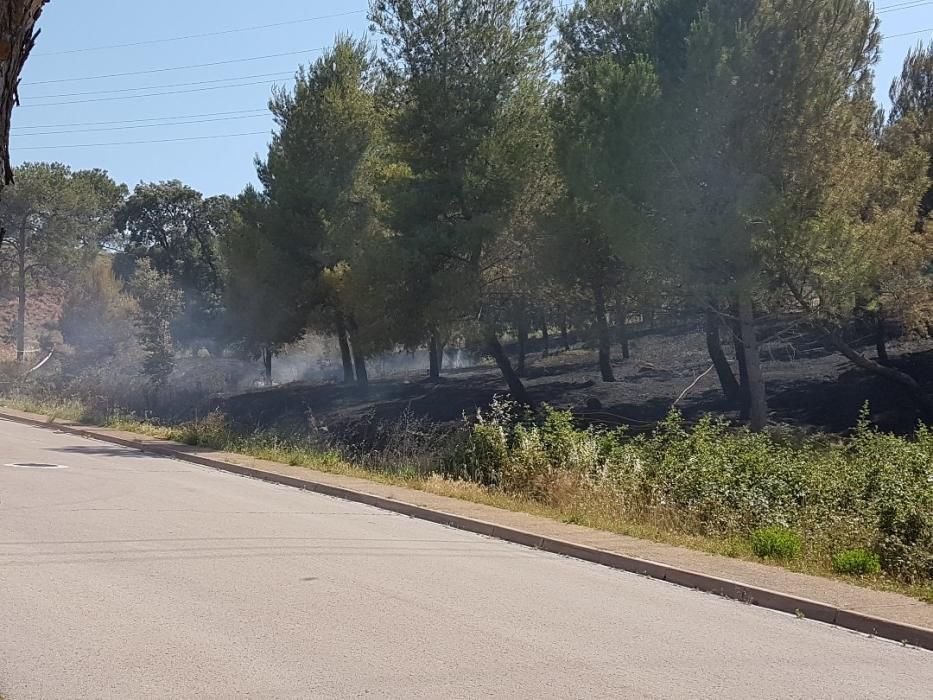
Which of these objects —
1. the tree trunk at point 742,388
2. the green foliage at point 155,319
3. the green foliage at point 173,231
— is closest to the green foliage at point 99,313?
the green foliage at point 173,231

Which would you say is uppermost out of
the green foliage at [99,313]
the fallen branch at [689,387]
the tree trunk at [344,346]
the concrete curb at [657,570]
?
the green foliage at [99,313]

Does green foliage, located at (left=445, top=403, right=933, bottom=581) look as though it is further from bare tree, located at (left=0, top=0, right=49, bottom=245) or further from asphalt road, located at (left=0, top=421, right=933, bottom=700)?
bare tree, located at (left=0, top=0, right=49, bottom=245)

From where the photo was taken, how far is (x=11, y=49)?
3623mm

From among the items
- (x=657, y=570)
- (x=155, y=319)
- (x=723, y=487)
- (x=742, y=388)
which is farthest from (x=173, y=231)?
(x=657, y=570)

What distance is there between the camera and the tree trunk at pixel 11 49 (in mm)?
3578

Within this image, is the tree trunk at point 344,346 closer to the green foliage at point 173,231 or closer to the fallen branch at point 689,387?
the fallen branch at point 689,387

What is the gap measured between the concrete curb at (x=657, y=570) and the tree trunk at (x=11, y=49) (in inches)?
Result: 293

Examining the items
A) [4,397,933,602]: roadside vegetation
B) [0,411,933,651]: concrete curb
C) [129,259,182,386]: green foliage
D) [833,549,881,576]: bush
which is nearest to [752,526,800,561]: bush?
[4,397,933,602]: roadside vegetation

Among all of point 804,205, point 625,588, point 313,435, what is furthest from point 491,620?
point 313,435

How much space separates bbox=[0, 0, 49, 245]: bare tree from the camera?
3578mm

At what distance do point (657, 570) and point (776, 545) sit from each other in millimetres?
1670

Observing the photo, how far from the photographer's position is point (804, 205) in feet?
68.2

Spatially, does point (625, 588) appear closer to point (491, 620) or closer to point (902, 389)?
point (491, 620)

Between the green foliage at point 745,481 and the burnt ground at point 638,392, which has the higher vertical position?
the burnt ground at point 638,392
